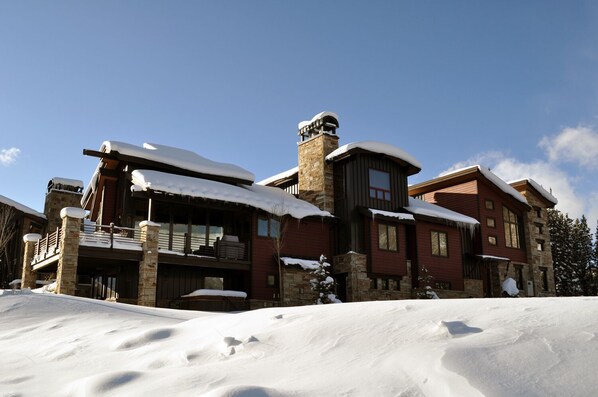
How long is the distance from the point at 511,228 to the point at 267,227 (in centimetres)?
1573

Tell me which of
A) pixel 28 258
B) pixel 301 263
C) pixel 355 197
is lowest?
pixel 301 263

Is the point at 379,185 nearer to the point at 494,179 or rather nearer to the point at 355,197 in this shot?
the point at 355,197

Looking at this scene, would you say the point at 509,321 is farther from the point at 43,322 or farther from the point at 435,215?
the point at 435,215

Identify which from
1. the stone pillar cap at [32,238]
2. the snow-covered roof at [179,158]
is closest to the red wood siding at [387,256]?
the snow-covered roof at [179,158]

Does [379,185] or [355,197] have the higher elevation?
[379,185]

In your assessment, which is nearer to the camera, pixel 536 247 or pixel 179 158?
pixel 179 158

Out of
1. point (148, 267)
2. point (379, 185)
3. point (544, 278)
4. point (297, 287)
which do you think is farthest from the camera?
point (544, 278)

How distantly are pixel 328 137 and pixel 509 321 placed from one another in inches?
800

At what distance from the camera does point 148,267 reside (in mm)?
18938

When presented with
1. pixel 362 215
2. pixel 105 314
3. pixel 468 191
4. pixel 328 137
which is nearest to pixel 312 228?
pixel 362 215

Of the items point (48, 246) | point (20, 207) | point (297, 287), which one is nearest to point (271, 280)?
point (297, 287)

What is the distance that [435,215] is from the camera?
85.9 feet

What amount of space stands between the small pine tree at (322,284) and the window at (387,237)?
307 cm

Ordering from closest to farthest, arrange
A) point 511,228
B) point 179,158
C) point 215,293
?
point 215,293 → point 179,158 → point 511,228
